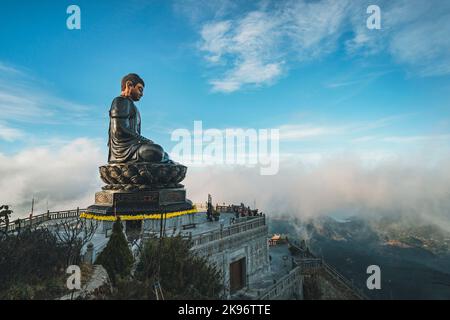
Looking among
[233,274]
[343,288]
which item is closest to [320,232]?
[343,288]

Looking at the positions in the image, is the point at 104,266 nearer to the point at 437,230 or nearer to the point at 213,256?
the point at 213,256

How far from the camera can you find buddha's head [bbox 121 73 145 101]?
21.4 meters

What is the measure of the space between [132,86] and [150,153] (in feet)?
20.5

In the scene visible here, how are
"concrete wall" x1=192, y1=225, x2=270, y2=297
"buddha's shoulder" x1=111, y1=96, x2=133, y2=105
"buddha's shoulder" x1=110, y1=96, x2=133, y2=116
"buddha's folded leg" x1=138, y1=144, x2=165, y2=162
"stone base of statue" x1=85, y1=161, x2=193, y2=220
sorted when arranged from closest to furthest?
1. "concrete wall" x1=192, y1=225, x2=270, y2=297
2. "stone base of statue" x1=85, y1=161, x2=193, y2=220
3. "buddha's folded leg" x1=138, y1=144, x2=165, y2=162
4. "buddha's shoulder" x1=110, y1=96, x2=133, y2=116
5. "buddha's shoulder" x1=111, y1=96, x2=133, y2=105

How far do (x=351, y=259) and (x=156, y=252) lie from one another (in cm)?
6278

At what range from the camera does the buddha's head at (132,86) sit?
2141cm

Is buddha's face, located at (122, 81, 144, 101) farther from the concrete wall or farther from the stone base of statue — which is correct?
the concrete wall

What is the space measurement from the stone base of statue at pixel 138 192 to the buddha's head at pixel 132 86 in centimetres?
607

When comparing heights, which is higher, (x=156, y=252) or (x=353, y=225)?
(x=156, y=252)

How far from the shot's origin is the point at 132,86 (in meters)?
21.4

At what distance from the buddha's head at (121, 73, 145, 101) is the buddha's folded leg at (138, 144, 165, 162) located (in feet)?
16.0

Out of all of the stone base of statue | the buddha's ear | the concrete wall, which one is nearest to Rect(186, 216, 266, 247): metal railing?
the concrete wall

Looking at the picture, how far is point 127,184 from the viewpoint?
735 inches

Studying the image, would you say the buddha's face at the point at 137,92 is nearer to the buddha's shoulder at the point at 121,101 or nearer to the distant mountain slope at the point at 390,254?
the buddha's shoulder at the point at 121,101
